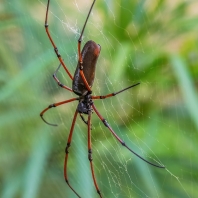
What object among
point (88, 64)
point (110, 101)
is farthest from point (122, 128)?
point (88, 64)

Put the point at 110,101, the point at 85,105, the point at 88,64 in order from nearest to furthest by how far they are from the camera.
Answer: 1. the point at 88,64
2. the point at 85,105
3. the point at 110,101

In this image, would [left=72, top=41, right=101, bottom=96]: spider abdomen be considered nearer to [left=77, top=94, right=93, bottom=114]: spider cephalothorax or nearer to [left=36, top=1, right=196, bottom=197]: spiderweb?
[left=77, top=94, right=93, bottom=114]: spider cephalothorax

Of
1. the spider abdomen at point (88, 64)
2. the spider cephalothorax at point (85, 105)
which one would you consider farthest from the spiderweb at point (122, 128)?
the spider abdomen at point (88, 64)

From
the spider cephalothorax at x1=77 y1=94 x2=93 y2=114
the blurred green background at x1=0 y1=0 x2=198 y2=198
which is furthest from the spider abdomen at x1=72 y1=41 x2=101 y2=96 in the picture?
the blurred green background at x1=0 y1=0 x2=198 y2=198

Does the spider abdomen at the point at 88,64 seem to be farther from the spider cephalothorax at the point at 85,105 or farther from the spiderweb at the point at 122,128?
the spiderweb at the point at 122,128

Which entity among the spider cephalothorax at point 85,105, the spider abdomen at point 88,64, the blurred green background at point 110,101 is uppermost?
the blurred green background at point 110,101

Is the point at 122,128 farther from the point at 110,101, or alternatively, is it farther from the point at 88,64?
the point at 88,64

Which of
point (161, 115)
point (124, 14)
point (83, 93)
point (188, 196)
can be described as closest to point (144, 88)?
point (161, 115)
